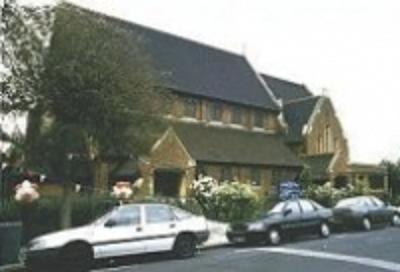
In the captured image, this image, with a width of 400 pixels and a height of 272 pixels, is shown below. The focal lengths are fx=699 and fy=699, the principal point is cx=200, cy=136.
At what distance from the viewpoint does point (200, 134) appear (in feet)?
139

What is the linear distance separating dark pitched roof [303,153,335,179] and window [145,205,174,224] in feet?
94.9

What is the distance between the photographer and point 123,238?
17766 millimetres

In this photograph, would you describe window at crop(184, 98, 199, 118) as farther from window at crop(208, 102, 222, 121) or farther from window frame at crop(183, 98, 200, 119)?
window at crop(208, 102, 222, 121)

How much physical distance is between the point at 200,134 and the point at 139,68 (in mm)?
18420

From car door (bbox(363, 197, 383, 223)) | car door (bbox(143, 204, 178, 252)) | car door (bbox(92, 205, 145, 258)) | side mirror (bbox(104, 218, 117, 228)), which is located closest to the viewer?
car door (bbox(92, 205, 145, 258))

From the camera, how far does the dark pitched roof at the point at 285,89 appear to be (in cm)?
5550

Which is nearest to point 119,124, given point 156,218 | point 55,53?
point 55,53

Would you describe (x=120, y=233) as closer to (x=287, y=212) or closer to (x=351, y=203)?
(x=287, y=212)

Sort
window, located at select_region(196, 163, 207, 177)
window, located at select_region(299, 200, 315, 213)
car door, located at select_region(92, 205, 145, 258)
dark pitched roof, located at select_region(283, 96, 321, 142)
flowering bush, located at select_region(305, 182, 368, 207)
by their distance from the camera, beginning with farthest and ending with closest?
1. dark pitched roof, located at select_region(283, 96, 321, 142)
2. flowering bush, located at select_region(305, 182, 368, 207)
3. window, located at select_region(196, 163, 207, 177)
4. window, located at select_region(299, 200, 315, 213)
5. car door, located at select_region(92, 205, 145, 258)

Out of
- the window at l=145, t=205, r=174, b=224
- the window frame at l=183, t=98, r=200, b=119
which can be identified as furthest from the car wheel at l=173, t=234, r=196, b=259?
the window frame at l=183, t=98, r=200, b=119

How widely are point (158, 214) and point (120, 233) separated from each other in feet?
5.05

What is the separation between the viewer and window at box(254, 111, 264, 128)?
49.2 metres

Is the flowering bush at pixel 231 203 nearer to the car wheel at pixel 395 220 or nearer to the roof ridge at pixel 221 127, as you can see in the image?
the car wheel at pixel 395 220

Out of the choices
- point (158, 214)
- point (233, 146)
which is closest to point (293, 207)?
point (158, 214)
